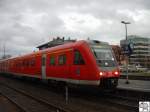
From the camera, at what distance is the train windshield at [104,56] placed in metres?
15.0

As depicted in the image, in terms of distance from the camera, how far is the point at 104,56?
51.1 feet

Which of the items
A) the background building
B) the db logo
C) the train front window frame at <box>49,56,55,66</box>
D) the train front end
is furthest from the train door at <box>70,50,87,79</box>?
the background building

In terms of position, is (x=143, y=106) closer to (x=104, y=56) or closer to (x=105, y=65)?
(x=105, y=65)

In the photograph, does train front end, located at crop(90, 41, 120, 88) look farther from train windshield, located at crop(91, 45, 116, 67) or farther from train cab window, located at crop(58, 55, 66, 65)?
train cab window, located at crop(58, 55, 66, 65)

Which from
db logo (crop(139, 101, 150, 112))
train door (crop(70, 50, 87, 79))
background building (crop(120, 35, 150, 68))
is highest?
background building (crop(120, 35, 150, 68))

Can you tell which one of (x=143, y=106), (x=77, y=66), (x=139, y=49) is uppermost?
(x=139, y=49)

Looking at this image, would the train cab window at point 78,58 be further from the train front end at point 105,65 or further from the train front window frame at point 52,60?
the train front window frame at point 52,60

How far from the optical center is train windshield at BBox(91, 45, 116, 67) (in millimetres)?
15016

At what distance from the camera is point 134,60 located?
14738 centimetres

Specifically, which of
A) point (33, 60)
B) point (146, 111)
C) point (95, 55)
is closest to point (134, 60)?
point (33, 60)

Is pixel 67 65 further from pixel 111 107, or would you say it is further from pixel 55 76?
pixel 111 107

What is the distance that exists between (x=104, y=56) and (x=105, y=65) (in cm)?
74

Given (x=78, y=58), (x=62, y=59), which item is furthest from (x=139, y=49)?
(x=78, y=58)

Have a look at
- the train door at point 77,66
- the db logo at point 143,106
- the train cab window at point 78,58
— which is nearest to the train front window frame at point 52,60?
the train door at point 77,66
